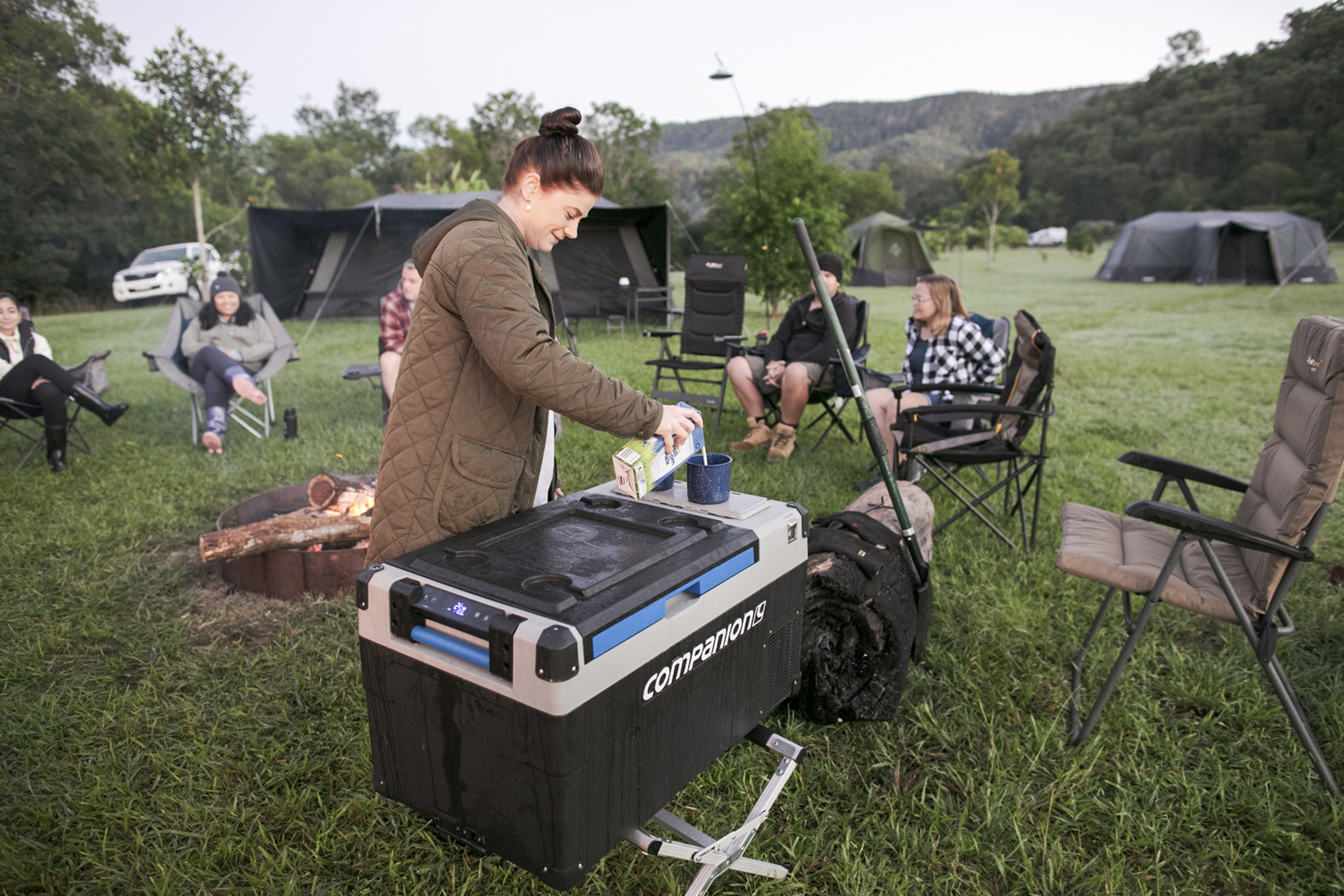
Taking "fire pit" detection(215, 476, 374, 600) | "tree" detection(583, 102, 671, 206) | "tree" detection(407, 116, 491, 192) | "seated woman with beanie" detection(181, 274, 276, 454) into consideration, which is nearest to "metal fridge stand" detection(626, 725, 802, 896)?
"fire pit" detection(215, 476, 374, 600)

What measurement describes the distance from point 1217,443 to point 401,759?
17.5 ft

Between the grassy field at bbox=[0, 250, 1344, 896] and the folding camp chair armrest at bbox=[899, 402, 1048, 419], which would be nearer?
the grassy field at bbox=[0, 250, 1344, 896]

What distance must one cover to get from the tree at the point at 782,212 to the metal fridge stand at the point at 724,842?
9.88 metres

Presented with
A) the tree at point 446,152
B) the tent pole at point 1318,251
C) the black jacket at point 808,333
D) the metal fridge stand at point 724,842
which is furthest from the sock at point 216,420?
the tree at point 446,152

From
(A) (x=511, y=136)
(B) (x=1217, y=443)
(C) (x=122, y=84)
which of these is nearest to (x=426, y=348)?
(B) (x=1217, y=443)

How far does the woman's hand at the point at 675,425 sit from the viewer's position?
144 cm

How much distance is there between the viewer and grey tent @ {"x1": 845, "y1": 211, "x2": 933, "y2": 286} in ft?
60.0

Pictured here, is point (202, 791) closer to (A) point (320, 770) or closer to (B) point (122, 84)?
(A) point (320, 770)

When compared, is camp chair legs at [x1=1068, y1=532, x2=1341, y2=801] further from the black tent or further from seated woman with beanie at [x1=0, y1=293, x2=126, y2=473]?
the black tent

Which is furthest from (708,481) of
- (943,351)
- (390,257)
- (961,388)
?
(390,257)

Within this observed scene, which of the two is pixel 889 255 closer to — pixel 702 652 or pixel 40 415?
pixel 40 415

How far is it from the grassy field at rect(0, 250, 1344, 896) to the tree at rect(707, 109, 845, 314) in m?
7.90

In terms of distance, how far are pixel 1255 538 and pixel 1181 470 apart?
575 mm

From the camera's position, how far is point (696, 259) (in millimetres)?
5988
